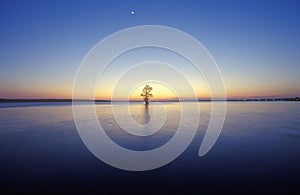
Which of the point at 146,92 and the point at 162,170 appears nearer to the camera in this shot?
the point at 162,170

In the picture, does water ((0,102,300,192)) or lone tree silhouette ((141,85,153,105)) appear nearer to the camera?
water ((0,102,300,192))

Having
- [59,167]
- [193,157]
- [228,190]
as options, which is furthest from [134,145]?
[228,190]

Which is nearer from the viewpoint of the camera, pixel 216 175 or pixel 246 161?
pixel 216 175

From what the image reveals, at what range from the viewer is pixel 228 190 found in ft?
15.8

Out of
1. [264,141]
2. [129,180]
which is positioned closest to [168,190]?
[129,180]

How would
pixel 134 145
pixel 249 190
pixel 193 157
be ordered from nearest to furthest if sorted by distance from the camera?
pixel 249 190
pixel 193 157
pixel 134 145

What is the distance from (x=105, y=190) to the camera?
190 inches

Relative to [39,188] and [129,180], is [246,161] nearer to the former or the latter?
[129,180]

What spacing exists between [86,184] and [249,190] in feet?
12.4

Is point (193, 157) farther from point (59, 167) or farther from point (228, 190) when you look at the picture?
point (59, 167)

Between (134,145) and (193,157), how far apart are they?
113 inches

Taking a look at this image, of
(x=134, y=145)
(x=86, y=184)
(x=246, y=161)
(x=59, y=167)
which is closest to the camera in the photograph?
(x=86, y=184)

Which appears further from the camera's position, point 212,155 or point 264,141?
point 264,141

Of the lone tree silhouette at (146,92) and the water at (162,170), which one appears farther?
the lone tree silhouette at (146,92)
